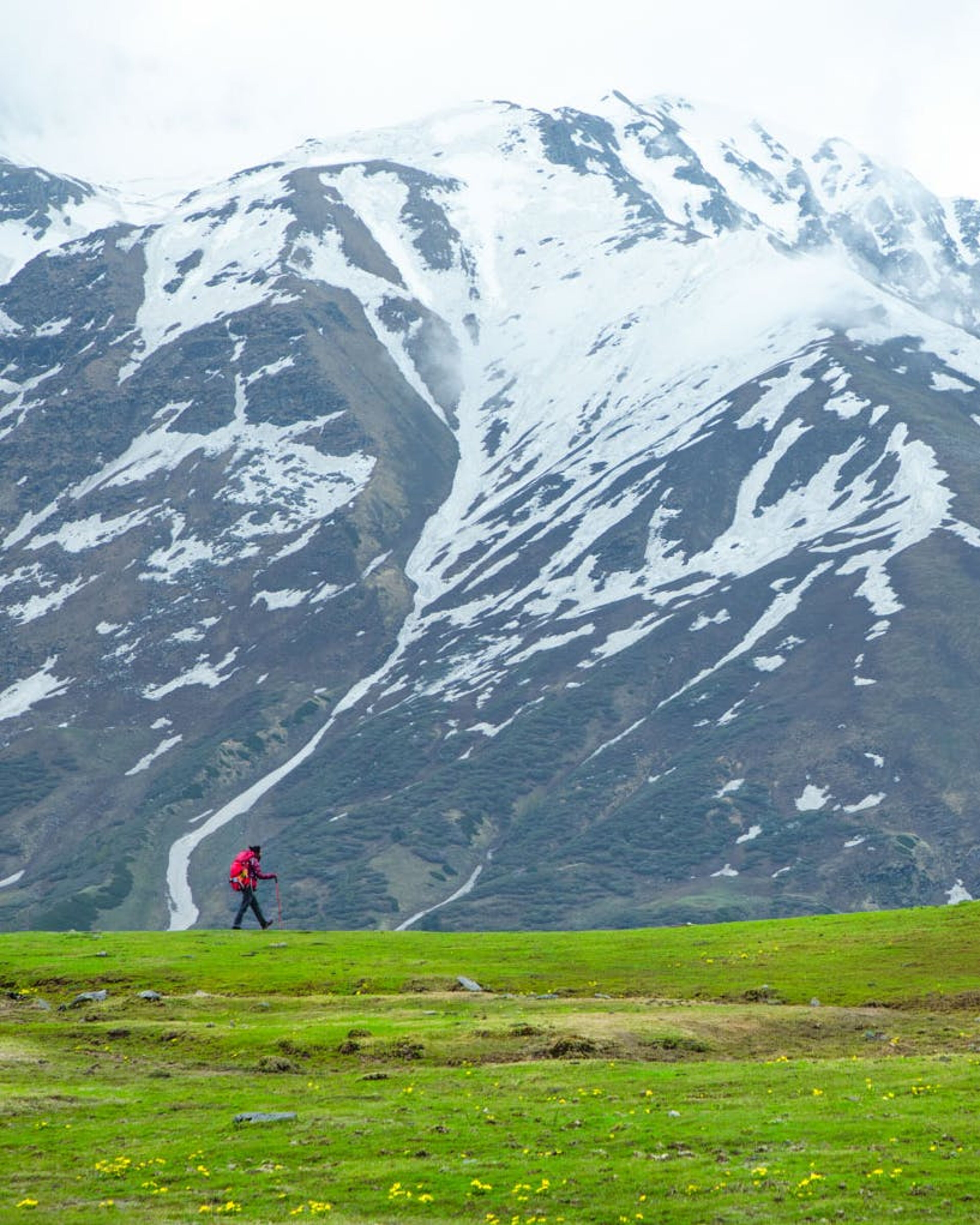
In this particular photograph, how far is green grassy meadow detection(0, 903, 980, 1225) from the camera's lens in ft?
89.0

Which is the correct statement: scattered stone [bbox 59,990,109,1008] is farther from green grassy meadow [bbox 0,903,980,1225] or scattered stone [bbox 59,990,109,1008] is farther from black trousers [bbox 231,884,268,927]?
black trousers [bbox 231,884,268,927]

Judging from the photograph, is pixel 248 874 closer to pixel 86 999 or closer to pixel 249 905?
pixel 249 905

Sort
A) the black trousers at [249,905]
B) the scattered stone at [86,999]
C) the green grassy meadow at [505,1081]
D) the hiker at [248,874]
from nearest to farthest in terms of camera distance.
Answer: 1. the green grassy meadow at [505,1081]
2. the scattered stone at [86,999]
3. the hiker at [248,874]
4. the black trousers at [249,905]

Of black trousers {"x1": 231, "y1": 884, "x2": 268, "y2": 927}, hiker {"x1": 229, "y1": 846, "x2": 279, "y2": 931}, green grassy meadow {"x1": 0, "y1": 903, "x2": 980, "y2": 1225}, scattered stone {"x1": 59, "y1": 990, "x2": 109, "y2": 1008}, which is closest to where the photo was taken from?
green grassy meadow {"x1": 0, "y1": 903, "x2": 980, "y2": 1225}

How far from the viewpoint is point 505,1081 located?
124 feet

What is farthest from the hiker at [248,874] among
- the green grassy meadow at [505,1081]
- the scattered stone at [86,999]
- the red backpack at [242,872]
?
the scattered stone at [86,999]

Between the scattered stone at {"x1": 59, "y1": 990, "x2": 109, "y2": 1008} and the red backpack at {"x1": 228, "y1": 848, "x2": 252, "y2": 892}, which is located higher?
the red backpack at {"x1": 228, "y1": 848, "x2": 252, "y2": 892}

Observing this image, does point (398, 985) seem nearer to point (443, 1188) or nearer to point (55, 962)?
point (55, 962)

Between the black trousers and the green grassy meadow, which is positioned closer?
the green grassy meadow

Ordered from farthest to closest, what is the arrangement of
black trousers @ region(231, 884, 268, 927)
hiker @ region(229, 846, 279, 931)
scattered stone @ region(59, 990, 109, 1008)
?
black trousers @ region(231, 884, 268, 927), hiker @ region(229, 846, 279, 931), scattered stone @ region(59, 990, 109, 1008)

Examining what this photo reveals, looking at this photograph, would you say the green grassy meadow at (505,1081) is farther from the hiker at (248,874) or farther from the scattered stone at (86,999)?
the hiker at (248,874)

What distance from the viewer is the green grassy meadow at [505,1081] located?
89.0ft

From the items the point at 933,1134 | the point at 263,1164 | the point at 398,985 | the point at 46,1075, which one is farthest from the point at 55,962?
the point at 933,1134

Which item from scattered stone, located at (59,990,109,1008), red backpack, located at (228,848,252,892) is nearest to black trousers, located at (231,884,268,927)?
red backpack, located at (228,848,252,892)
